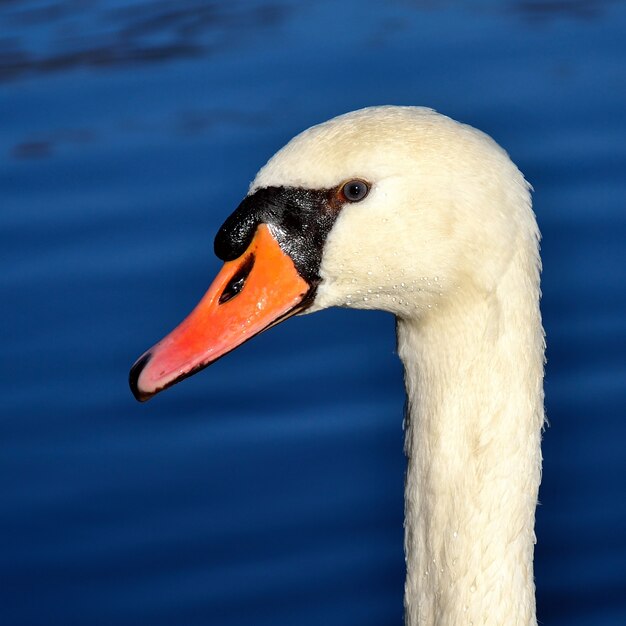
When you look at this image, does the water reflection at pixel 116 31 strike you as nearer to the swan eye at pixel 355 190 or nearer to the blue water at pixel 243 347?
the blue water at pixel 243 347

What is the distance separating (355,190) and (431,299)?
35 cm

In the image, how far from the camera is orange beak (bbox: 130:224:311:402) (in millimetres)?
4219

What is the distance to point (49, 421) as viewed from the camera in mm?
7203

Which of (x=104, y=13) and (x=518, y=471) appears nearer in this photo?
(x=518, y=471)

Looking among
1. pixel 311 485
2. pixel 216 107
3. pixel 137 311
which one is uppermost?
pixel 216 107

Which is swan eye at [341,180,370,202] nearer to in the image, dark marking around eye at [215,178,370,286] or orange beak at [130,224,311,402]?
dark marking around eye at [215,178,370,286]

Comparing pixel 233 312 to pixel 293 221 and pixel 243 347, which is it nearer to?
pixel 293 221

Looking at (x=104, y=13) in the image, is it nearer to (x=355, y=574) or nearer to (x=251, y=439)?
(x=251, y=439)

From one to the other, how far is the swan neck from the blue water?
1964 millimetres

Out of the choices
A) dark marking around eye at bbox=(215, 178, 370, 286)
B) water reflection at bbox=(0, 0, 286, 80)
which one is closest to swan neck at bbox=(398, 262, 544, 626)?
dark marking around eye at bbox=(215, 178, 370, 286)

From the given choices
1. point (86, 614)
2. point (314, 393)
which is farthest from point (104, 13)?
point (86, 614)

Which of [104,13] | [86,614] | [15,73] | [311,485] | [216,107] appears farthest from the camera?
[104,13]

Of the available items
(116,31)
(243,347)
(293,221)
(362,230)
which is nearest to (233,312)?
(293,221)

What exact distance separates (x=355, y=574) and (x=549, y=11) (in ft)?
19.5
